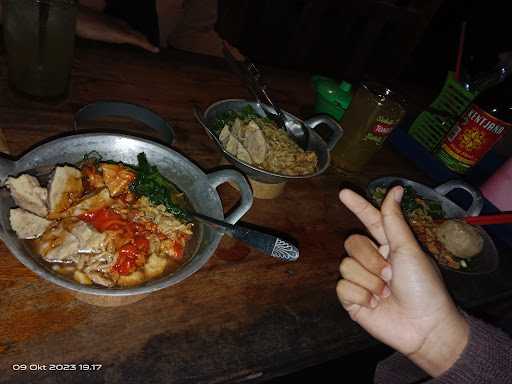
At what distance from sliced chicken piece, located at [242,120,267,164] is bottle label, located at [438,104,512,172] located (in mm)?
1650

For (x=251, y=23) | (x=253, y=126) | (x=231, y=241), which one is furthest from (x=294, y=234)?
(x=251, y=23)

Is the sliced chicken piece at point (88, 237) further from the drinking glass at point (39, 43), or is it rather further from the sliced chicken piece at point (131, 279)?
the drinking glass at point (39, 43)

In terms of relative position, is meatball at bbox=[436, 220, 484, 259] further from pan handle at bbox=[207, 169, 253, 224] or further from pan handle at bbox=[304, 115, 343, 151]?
pan handle at bbox=[207, 169, 253, 224]

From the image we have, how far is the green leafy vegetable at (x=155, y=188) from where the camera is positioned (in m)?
1.68

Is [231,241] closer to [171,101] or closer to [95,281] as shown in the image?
[95,281]

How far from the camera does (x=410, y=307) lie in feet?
5.09

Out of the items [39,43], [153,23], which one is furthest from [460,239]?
[153,23]

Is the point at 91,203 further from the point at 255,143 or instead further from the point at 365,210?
the point at 365,210

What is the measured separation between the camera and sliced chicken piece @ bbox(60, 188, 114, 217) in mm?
1505

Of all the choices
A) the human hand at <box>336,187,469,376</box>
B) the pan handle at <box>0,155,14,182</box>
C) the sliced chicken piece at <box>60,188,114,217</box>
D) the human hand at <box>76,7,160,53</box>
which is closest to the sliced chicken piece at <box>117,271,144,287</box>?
the sliced chicken piece at <box>60,188,114,217</box>

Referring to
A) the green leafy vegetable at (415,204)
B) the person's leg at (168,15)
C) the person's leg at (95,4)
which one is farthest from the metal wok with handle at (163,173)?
the person's leg at (168,15)

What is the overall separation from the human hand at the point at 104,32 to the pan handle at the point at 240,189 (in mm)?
1856

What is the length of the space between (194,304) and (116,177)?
0.63 meters

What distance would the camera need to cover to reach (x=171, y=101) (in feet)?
8.82
